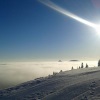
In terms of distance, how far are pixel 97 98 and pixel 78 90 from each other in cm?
642

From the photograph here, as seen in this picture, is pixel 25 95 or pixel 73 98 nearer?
pixel 73 98

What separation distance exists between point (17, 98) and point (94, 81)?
15.1 m

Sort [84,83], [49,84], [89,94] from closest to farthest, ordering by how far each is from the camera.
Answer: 1. [89,94]
2. [84,83]
3. [49,84]

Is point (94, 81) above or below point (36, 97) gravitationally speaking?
above

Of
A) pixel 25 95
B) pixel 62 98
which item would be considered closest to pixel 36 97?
pixel 25 95

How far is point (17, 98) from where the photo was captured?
47656mm

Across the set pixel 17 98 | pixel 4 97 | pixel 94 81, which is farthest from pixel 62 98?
pixel 4 97

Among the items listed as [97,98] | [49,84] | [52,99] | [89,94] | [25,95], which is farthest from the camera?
[49,84]

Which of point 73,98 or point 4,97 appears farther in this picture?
→ point 4,97

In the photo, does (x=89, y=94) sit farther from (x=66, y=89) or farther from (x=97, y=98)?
(x=66, y=89)

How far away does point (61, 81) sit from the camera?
53062mm

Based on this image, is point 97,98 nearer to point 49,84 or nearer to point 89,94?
point 89,94

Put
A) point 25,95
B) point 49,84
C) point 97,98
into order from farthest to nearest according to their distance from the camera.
A: point 49,84, point 25,95, point 97,98

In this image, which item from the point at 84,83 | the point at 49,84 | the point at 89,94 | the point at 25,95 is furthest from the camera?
the point at 49,84
